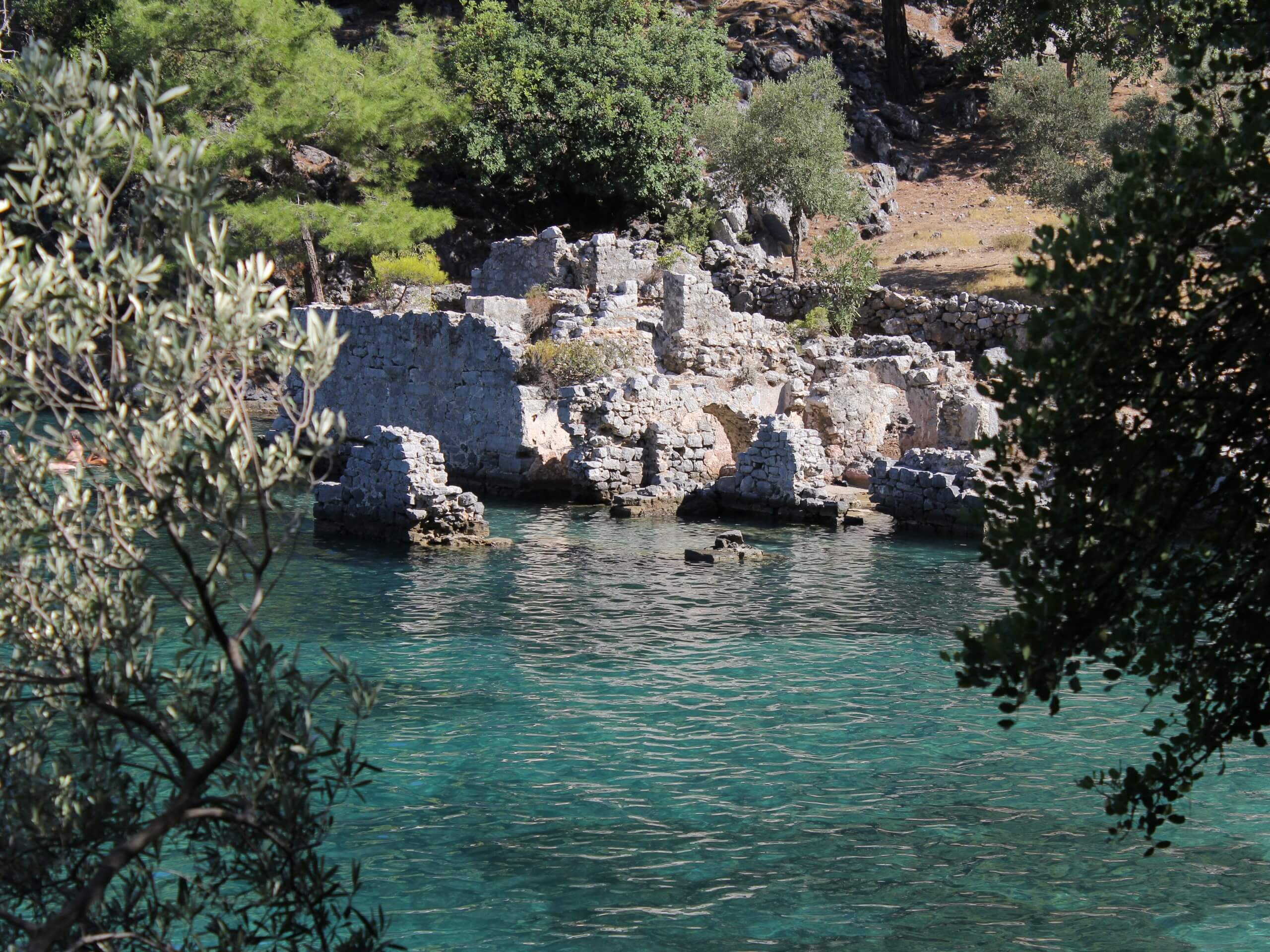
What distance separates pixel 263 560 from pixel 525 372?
1920 cm

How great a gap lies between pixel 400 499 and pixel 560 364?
5.28 m

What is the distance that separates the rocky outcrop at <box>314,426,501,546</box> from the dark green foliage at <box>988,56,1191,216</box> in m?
19.0

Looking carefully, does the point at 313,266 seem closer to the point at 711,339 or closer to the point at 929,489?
the point at 711,339

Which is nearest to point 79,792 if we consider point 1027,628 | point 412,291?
point 1027,628

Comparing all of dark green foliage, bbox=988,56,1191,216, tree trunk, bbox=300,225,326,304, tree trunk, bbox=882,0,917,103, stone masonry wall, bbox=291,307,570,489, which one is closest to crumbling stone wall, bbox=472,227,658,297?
stone masonry wall, bbox=291,307,570,489

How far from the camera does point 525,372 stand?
2281cm

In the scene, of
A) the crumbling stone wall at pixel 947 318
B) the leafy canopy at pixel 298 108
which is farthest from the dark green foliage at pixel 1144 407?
the leafy canopy at pixel 298 108

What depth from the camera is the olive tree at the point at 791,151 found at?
35531 millimetres

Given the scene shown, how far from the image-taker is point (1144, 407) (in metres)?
4.44

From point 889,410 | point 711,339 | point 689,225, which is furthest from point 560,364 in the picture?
point 689,225

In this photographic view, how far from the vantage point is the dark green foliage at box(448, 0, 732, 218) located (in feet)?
118

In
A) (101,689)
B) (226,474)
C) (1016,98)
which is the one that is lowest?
(101,689)

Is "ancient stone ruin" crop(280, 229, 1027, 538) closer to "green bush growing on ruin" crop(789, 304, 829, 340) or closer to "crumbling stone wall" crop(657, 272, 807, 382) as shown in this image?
"crumbling stone wall" crop(657, 272, 807, 382)

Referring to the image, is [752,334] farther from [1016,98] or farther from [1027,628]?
[1027,628]
